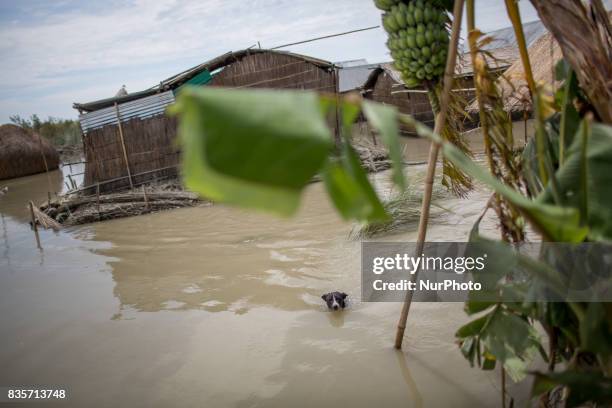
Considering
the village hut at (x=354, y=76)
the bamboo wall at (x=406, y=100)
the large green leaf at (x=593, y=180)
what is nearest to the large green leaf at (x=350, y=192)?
the large green leaf at (x=593, y=180)

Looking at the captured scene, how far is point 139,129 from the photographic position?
1016 centimetres

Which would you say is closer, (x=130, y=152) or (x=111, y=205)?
(x=111, y=205)

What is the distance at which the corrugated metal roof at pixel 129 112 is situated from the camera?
10023 mm

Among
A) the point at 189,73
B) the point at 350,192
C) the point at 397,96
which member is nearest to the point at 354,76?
the point at 397,96

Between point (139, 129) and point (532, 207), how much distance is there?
34.9 ft

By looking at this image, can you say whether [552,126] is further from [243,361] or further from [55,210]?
[55,210]

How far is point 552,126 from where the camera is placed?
1396mm

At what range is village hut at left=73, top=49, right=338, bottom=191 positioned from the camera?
10.0 m

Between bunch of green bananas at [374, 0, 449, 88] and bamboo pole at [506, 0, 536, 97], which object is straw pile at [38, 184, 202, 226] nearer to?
bunch of green bananas at [374, 0, 449, 88]

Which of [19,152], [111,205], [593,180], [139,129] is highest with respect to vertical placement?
[19,152]

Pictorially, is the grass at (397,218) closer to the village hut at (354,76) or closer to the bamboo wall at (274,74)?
the bamboo wall at (274,74)

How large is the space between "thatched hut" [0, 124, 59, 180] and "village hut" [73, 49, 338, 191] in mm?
9489

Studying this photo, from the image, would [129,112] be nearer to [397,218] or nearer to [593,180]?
[397,218]

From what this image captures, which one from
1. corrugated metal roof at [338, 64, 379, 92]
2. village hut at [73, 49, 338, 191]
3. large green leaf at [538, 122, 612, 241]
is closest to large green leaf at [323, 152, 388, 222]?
large green leaf at [538, 122, 612, 241]
